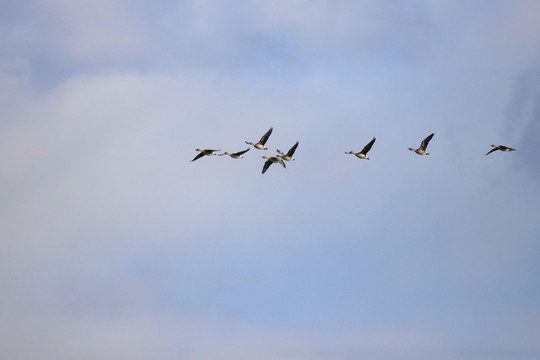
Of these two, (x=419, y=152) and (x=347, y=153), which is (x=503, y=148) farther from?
(x=347, y=153)

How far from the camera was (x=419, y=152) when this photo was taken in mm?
121625

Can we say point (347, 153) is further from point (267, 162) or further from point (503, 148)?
point (503, 148)

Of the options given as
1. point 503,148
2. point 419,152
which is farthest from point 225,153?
point 503,148

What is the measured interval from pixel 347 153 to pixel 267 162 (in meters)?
11.1

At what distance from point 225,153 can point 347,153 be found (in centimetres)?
1686

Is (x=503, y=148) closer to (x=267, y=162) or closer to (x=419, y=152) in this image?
(x=419, y=152)

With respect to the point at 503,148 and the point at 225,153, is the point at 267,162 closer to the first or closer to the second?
the point at 225,153

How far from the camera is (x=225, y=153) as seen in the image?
416 feet

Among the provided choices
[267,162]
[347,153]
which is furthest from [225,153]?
[347,153]

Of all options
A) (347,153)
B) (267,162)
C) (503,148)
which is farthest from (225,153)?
(503,148)

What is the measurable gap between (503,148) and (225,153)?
36953 mm

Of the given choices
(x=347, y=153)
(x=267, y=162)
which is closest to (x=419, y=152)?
(x=347, y=153)

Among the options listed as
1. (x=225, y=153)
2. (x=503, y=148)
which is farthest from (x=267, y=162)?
(x=503, y=148)

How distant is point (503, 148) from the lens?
121375 mm
